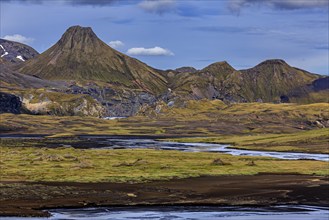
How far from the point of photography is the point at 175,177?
10600 cm

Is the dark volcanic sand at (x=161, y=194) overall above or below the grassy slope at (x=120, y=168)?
below

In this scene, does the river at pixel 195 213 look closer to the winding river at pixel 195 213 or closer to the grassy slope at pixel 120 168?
the winding river at pixel 195 213

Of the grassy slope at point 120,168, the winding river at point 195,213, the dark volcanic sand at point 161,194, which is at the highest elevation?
the grassy slope at point 120,168

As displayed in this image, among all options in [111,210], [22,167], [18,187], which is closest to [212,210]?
[111,210]

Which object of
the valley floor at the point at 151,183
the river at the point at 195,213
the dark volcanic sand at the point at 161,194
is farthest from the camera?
the valley floor at the point at 151,183

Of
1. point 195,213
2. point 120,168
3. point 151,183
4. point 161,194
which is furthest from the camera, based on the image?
point 120,168

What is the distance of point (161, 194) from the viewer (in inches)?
3354

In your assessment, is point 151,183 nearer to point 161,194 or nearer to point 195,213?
point 161,194

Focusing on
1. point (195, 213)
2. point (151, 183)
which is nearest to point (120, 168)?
point (151, 183)

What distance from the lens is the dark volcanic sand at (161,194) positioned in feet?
252

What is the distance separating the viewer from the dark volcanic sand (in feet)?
252

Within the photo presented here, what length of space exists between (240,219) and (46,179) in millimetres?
40526

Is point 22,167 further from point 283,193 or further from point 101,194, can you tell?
point 283,193

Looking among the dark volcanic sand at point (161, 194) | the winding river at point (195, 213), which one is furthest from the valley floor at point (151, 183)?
the winding river at point (195, 213)
